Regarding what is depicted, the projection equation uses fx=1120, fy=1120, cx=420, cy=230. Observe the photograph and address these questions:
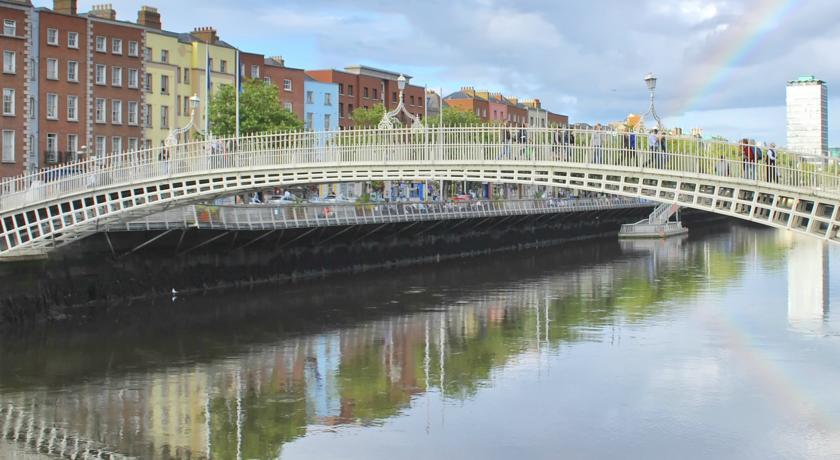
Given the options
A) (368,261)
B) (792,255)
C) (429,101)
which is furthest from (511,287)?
(429,101)

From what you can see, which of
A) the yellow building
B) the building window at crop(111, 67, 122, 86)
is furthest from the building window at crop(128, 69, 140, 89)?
the yellow building

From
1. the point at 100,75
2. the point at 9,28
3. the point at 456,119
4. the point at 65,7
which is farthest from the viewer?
the point at 456,119

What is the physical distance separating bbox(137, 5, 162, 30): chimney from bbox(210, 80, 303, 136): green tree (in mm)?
9727

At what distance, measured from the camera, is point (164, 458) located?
57.4ft

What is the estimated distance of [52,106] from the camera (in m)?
48.4

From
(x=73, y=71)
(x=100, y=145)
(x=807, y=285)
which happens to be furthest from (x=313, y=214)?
(x=807, y=285)

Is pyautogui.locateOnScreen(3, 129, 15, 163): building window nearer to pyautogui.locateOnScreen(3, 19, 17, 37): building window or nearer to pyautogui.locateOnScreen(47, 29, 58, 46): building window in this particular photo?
pyautogui.locateOnScreen(3, 19, 17, 37): building window

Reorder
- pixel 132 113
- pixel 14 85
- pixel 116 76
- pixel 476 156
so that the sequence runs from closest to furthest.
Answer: pixel 476 156
pixel 14 85
pixel 116 76
pixel 132 113

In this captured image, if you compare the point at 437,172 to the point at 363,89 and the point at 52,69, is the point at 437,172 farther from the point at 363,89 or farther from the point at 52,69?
the point at 363,89

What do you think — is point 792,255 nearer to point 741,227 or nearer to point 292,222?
point 292,222

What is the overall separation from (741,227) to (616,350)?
2667 inches

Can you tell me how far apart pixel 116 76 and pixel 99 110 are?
213 centimetres

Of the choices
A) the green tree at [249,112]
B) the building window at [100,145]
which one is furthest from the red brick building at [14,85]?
the green tree at [249,112]

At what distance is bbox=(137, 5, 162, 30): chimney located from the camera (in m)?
56.2
